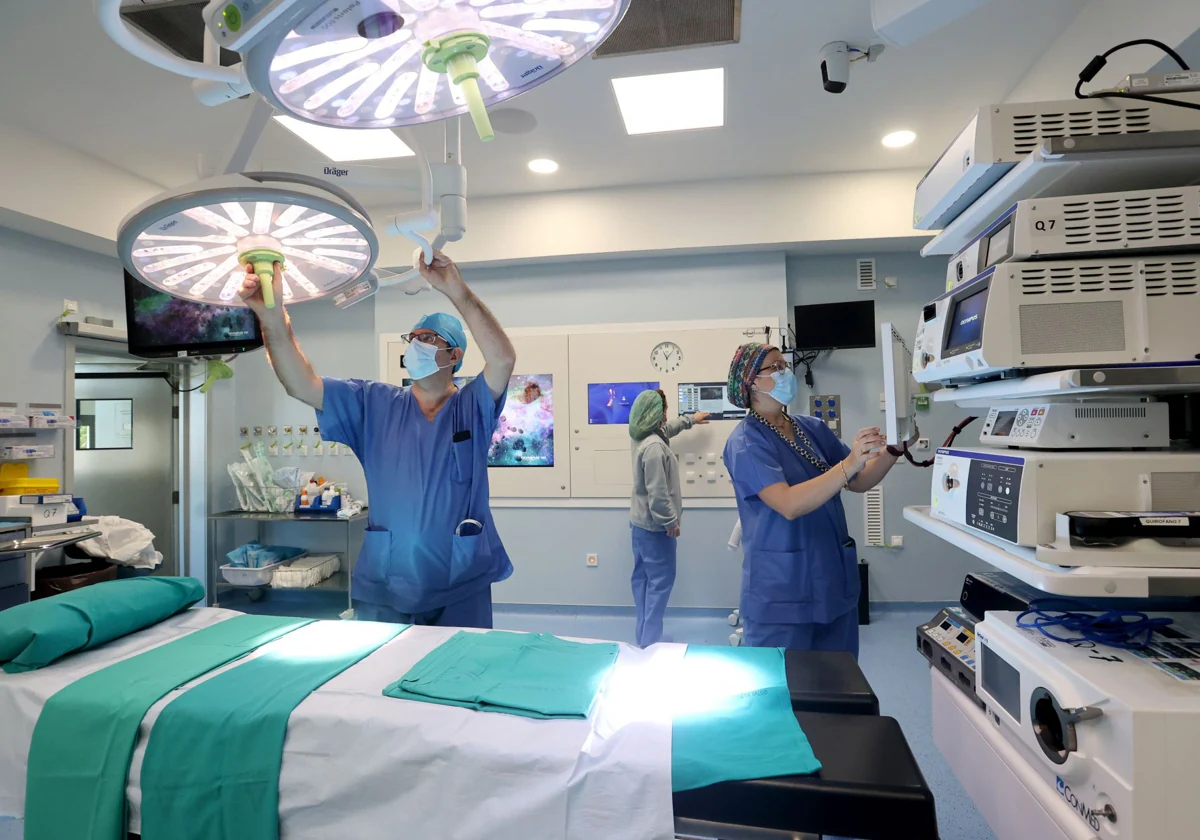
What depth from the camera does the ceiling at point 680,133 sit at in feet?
7.97

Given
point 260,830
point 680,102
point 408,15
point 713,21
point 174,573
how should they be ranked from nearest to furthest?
point 408,15
point 260,830
point 713,21
point 680,102
point 174,573

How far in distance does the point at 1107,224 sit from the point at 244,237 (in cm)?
170

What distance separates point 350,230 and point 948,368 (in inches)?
54.1

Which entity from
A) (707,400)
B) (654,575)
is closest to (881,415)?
(707,400)

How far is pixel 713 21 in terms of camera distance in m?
2.35

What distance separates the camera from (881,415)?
4250 mm

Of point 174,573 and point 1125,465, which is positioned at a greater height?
point 1125,465

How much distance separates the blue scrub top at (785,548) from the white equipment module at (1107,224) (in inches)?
35.8

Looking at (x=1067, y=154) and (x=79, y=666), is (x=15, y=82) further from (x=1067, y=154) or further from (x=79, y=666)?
(x=1067, y=154)

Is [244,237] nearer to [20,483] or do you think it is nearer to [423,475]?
[423,475]

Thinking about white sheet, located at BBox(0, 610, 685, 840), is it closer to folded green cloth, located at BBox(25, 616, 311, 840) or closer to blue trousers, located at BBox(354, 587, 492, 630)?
folded green cloth, located at BBox(25, 616, 311, 840)

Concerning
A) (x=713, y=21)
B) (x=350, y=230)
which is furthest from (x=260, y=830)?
(x=713, y=21)

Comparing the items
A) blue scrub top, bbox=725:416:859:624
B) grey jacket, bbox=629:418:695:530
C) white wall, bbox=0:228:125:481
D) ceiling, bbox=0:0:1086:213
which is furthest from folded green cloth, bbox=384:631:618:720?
white wall, bbox=0:228:125:481

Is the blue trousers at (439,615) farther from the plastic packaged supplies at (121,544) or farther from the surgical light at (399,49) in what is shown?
the plastic packaged supplies at (121,544)
